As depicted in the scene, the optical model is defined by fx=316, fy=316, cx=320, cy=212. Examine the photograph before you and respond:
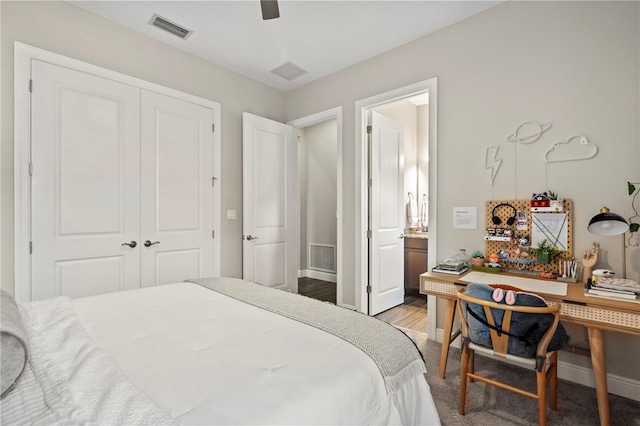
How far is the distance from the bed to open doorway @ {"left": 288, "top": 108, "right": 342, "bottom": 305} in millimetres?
3506

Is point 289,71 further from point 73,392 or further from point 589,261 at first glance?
point 73,392

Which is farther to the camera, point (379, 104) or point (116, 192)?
point (379, 104)

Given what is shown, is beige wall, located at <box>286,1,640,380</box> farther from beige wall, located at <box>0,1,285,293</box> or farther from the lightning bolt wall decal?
beige wall, located at <box>0,1,285,293</box>

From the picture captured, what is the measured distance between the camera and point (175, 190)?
305 cm

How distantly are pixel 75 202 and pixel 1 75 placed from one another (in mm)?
957

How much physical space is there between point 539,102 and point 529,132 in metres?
0.22

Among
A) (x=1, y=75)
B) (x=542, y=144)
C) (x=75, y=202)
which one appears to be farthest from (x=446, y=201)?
(x=1, y=75)

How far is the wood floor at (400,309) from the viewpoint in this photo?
3.29 m

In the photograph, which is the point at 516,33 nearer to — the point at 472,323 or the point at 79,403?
the point at 472,323

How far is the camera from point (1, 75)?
7.14ft

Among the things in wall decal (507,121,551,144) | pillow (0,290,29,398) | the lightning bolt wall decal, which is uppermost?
wall decal (507,121,551,144)

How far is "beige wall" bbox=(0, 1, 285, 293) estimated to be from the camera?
220cm

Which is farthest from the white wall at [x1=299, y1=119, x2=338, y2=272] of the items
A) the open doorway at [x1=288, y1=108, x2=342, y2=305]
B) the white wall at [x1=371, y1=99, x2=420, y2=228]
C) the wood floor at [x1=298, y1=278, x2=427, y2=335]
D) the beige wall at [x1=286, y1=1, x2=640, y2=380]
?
the beige wall at [x1=286, y1=1, x2=640, y2=380]

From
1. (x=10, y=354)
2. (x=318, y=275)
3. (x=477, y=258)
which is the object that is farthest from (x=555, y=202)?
(x=318, y=275)
